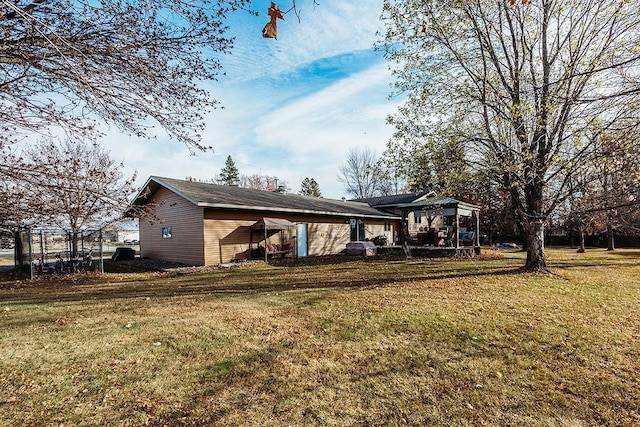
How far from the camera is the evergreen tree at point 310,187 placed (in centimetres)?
5612

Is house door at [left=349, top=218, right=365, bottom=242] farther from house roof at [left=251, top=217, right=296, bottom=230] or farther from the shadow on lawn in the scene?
the shadow on lawn

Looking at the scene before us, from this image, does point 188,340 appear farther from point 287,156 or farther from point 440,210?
point 287,156

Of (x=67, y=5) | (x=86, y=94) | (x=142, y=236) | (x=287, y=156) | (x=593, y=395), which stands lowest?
(x=593, y=395)

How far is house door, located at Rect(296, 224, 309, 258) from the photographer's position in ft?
57.4

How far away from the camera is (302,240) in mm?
17781

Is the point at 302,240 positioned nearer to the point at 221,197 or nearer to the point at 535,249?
the point at 221,197

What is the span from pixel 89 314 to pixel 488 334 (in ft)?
23.0

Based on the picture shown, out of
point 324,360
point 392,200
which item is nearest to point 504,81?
point 324,360

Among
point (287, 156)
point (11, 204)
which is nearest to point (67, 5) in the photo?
point (11, 204)

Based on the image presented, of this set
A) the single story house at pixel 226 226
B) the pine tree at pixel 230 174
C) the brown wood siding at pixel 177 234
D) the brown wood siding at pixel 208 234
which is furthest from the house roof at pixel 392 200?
the pine tree at pixel 230 174

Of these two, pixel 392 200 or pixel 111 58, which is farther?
pixel 392 200

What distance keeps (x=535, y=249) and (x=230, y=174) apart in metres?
47.5

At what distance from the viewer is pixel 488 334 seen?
187 inches

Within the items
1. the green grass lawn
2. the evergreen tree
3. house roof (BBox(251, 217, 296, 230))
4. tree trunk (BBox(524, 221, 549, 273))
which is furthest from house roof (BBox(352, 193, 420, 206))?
the evergreen tree
